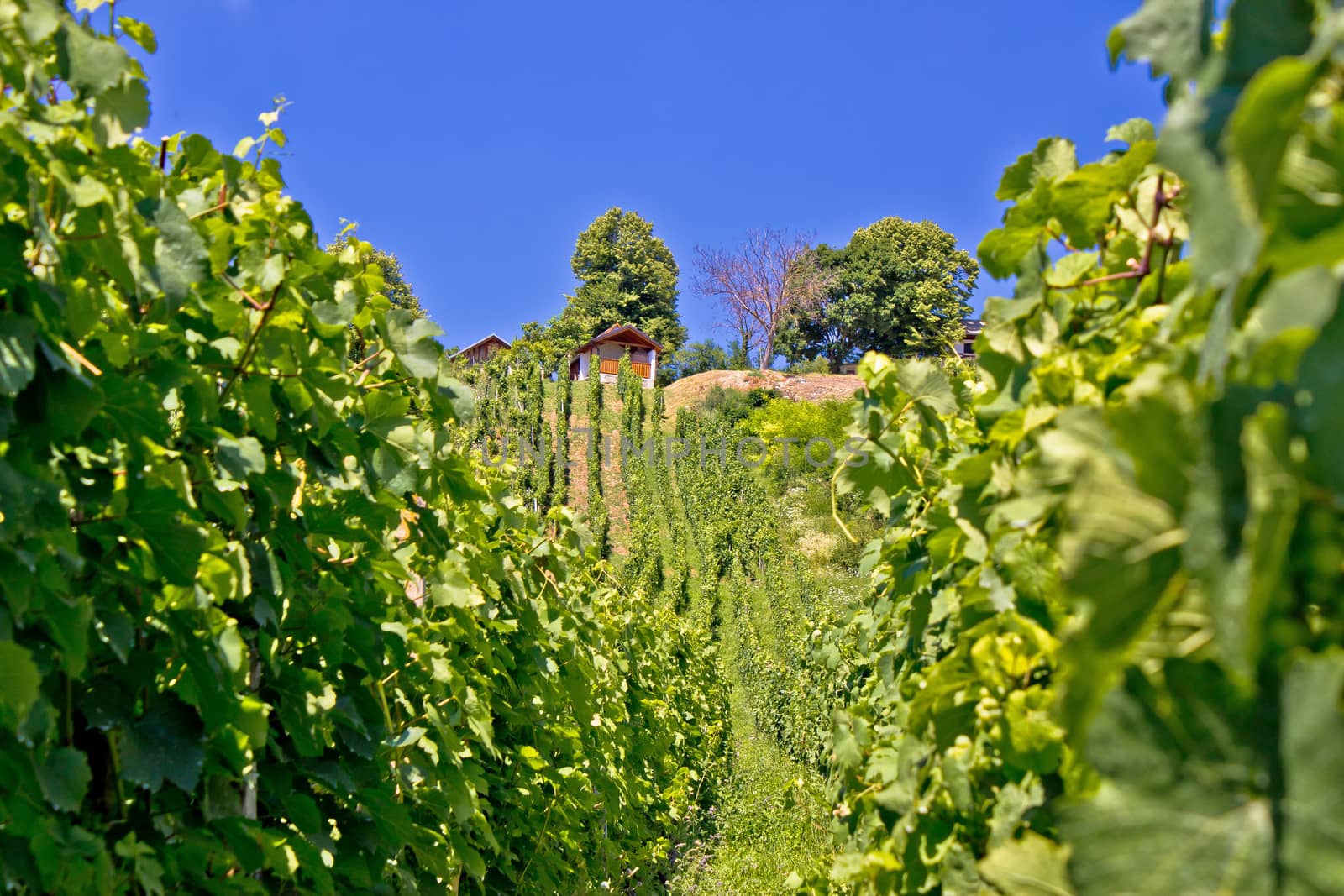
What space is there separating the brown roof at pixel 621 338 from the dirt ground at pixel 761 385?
5.95 meters

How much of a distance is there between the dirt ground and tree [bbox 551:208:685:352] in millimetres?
12738

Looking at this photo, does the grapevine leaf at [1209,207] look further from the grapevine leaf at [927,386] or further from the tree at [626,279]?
the tree at [626,279]

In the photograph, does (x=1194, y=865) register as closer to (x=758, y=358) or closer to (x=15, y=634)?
(x=15, y=634)

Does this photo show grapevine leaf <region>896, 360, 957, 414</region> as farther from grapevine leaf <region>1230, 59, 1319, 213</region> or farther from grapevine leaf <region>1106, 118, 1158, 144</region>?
grapevine leaf <region>1230, 59, 1319, 213</region>

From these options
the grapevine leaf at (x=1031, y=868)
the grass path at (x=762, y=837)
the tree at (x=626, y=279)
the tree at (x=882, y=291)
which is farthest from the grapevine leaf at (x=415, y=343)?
the tree at (x=626, y=279)

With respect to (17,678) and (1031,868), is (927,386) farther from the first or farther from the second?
(17,678)

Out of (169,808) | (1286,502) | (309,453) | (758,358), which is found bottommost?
(169,808)

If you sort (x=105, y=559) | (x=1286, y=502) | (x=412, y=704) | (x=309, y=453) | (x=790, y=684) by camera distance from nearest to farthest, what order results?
(x=1286, y=502)
(x=105, y=559)
(x=309, y=453)
(x=412, y=704)
(x=790, y=684)

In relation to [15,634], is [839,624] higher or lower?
higher

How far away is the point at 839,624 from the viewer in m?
6.98

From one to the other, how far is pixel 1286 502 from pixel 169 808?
1.51 meters

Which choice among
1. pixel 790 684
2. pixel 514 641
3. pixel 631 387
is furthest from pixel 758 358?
pixel 514 641

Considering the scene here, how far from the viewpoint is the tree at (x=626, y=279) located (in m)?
54.7

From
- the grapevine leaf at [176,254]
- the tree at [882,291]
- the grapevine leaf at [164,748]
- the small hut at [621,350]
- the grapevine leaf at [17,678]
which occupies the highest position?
the tree at [882,291]
